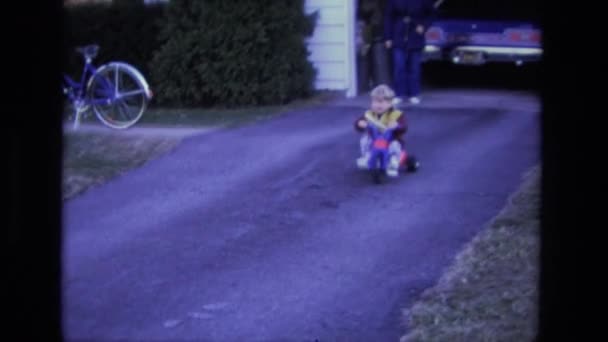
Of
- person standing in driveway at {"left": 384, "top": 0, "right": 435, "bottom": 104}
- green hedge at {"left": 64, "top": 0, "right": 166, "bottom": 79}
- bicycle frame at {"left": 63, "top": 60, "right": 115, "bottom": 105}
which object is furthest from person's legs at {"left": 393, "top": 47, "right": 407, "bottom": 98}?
bicycle frame at {"left": 63, "top": 60, "right": 115, "bottom": 105}

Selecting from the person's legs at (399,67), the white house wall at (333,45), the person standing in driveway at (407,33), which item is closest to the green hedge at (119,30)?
the white house wall at (333,45)

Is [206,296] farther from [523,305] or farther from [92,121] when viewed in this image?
[92,121]

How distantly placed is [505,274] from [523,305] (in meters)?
0.69

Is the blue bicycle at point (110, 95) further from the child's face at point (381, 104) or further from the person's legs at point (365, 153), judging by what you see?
the child's face at point (381, 104)

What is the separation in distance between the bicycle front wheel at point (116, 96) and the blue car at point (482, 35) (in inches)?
224

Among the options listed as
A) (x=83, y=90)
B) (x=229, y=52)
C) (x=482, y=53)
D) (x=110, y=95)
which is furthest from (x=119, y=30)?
(x=482, y=53)

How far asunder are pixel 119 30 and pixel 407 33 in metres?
4.09

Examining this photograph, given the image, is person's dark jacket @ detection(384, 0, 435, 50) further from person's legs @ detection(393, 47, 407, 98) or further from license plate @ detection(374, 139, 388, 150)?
license plate @ detection(374, 139, 388, 150)

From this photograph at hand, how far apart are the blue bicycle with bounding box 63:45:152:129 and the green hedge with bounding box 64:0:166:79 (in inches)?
90.5

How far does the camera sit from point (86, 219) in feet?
28.1

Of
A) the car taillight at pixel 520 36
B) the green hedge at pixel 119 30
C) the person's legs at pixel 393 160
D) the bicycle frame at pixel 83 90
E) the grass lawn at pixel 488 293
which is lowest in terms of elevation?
the grass lawn at pixel 488 293

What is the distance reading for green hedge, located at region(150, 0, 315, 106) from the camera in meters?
14.1

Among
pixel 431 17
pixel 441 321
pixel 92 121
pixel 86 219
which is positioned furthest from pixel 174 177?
pixel 431 17

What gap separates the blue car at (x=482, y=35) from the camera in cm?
1638
